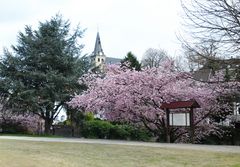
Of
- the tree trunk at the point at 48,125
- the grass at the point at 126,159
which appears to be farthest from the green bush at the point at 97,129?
the grass at the point at 126,159

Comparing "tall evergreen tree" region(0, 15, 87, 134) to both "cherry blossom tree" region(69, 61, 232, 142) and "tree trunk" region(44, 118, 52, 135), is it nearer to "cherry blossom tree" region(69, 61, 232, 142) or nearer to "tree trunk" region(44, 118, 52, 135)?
"tree trunk" region(44, 118, 52, 135)

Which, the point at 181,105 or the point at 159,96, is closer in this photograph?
the point at 181,105

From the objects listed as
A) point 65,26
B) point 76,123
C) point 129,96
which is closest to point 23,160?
point 129,96

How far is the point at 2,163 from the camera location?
1157 centimetres

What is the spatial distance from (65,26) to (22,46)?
427 cm

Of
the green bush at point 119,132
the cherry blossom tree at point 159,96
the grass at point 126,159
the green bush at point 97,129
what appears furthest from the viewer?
the green bush at point 97,129

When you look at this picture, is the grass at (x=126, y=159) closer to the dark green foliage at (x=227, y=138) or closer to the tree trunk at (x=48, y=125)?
the dark green foliage at (x=227, y=138)

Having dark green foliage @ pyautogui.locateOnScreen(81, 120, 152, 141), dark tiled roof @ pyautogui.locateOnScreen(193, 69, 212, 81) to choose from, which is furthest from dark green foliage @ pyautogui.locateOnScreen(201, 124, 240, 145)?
dark tiled roof @ pyautogui.locateOnScreen(193, 69, 212, 81)

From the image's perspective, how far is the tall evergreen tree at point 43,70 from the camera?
1409 inches

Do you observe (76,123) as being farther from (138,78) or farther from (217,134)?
(217,134)

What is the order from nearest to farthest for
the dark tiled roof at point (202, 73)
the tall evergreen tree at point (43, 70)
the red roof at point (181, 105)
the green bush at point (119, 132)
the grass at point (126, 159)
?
the grass at point (126, 159) → the dark tiled roof at point (202, 73) → the red roof at point (181, 105) → the green bush at point (119, 132) → the tall evergreen tree at point (43, 70)

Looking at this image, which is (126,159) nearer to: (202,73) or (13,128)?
(202,73)

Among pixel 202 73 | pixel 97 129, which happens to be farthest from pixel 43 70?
pixel 202 73

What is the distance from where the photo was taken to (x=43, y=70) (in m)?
37.6
